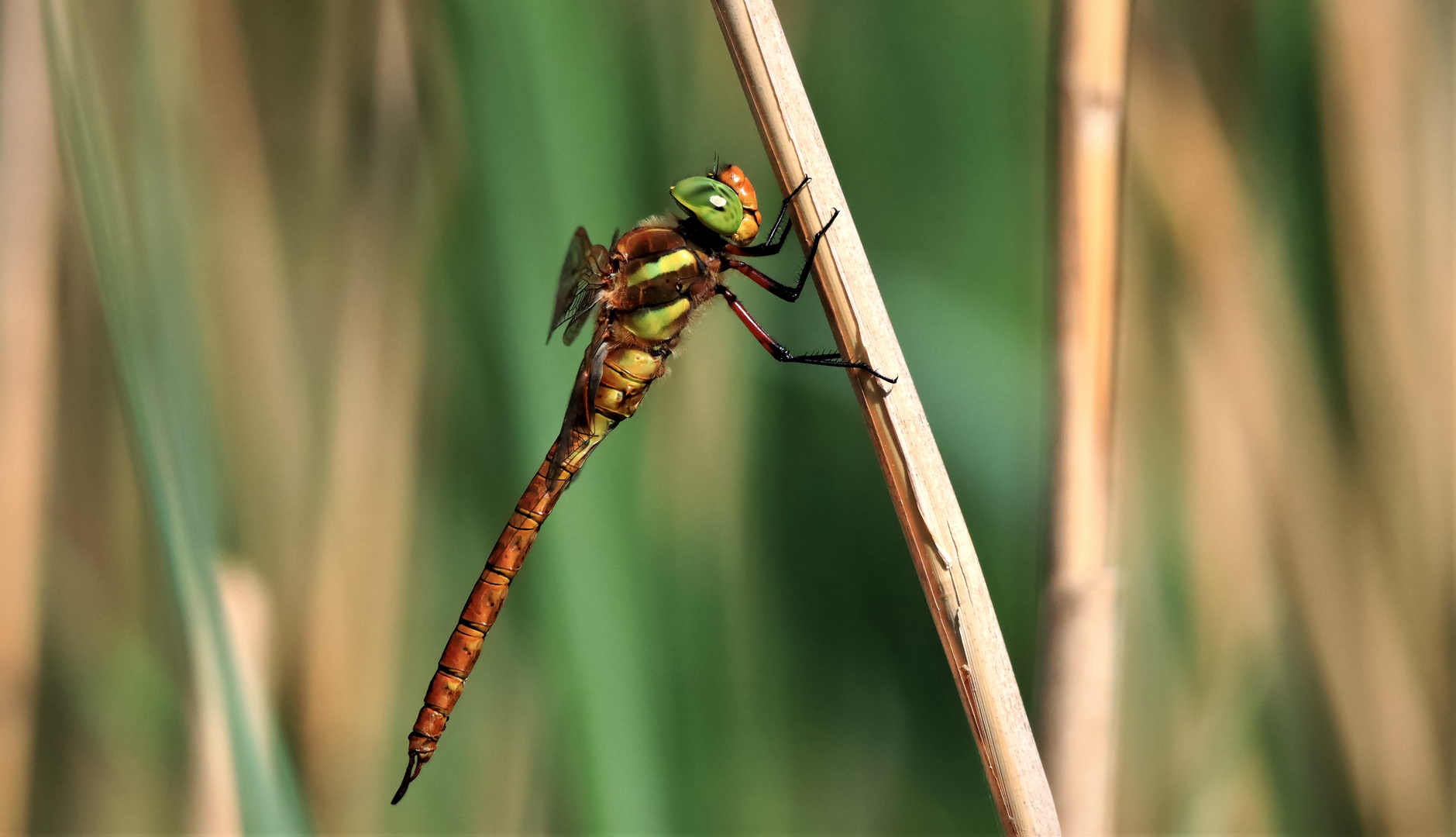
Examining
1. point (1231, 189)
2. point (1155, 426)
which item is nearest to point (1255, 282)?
point (1231, 189)

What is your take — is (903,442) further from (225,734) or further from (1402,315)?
(225,734)

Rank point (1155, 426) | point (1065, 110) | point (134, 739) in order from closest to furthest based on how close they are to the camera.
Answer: point (1065, 110)
point (1155, 426)
point (134, 739)

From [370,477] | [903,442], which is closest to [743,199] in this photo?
[903,442]

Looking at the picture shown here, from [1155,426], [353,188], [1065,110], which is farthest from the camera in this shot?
[353,188]

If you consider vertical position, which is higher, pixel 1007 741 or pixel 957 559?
pixel 957 559

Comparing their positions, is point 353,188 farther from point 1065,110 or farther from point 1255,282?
point 1255,282

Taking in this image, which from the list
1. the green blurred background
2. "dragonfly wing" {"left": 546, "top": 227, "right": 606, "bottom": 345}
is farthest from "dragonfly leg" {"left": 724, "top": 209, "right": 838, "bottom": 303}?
"dragonfly wing" {"left": 546, "top": 227, "right": 606, "bottom": 345}

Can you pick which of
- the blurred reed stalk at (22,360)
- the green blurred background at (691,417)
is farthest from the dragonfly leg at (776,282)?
the blurred reed stalk at (22,360)

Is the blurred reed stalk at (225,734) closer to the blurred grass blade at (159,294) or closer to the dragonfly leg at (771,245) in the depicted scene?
the blurred grass blade at (159,294)
